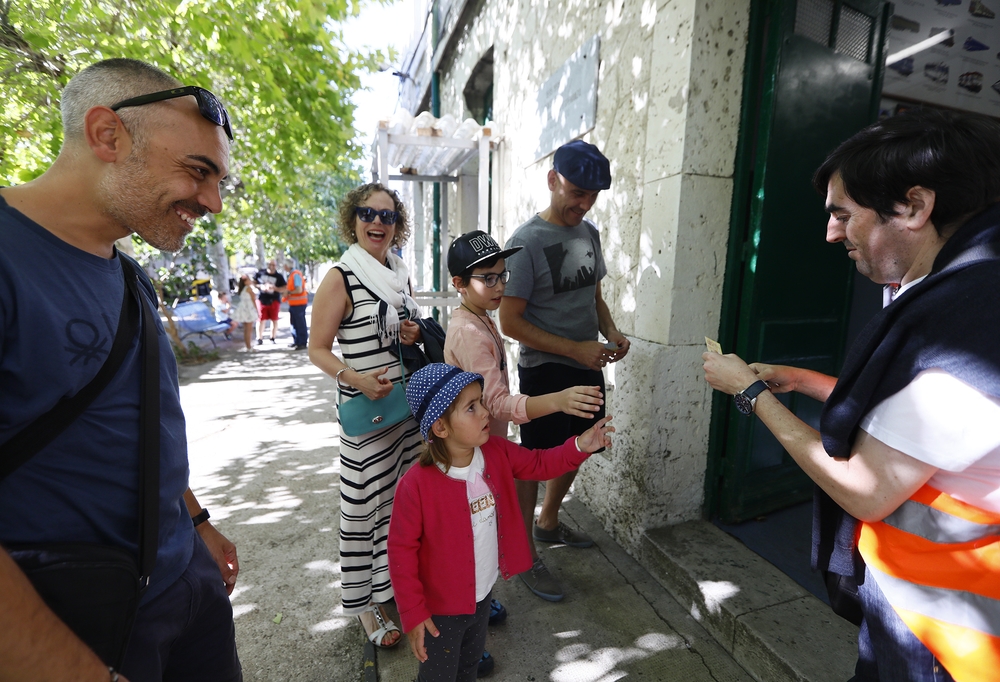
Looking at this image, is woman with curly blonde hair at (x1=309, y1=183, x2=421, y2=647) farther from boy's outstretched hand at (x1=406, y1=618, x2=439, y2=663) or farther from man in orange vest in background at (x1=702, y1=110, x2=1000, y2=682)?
man in orange vest in background at (x1=702, y1=110, x2=1000, y2=682)

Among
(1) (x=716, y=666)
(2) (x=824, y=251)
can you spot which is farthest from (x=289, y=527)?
(2) (x=824, y=251)

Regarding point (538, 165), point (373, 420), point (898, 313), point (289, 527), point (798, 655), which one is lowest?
point (289, 527)

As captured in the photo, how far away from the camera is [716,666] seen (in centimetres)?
228

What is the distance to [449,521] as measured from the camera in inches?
65.4

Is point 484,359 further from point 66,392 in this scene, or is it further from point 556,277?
point 66,392

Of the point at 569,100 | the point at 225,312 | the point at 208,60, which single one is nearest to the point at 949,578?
the point at 569,100

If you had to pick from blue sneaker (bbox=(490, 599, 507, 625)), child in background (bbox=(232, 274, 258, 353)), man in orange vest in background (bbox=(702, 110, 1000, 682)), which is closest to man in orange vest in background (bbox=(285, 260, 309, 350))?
child in background (bbox=(232, 274, 258, 353))

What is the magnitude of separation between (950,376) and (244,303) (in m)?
11.5

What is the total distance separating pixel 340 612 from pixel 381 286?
1.73 meters

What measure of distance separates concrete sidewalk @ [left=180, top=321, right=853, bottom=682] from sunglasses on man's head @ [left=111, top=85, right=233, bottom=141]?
7.32ft

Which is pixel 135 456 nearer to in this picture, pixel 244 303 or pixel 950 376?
pixel 950 376

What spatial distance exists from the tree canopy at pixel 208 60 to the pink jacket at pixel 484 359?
12.7ft

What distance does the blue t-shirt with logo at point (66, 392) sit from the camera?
97 cm

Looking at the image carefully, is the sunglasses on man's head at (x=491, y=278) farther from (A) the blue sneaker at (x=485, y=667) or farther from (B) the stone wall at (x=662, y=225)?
(A) the blue sneaker at (x=485, y=667)
